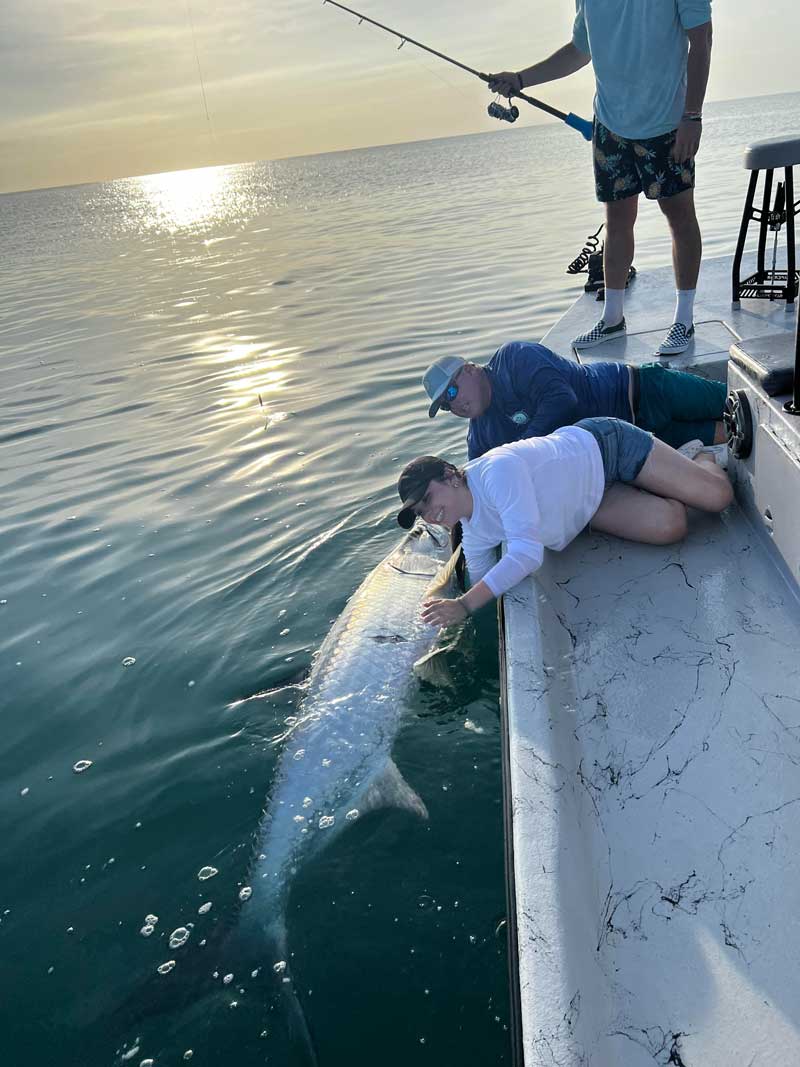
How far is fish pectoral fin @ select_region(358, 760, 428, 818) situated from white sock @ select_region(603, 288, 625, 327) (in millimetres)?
3970

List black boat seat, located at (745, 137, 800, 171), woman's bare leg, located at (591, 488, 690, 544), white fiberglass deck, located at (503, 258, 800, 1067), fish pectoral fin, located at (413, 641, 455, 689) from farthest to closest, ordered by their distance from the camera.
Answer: black boat seat, located at (745, 137, 800, 171) < fish pectoral fin, located at (413, 641, 455, 689) < woman's bare leg, located at (591, 488, 690, 544) < white fiberglass deck, located at (503, 258, 800, 1067)

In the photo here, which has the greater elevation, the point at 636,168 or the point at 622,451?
the point at 636,168

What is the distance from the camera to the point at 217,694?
4.68 meters

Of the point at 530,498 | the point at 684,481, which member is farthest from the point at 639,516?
the point at 530,498

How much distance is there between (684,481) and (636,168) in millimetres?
2465

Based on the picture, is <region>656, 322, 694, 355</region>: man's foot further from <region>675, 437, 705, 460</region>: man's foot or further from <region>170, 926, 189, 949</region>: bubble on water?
<region>170, 926, 189, 949</region>: bubble on water


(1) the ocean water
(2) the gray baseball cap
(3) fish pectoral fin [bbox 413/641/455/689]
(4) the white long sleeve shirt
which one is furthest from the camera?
(2) the gray baseball cap

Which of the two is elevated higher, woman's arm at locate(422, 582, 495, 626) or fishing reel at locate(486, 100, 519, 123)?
fishing reel at locate(486, 100, 519, 123)

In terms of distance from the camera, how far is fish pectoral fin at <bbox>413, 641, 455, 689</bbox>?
4.37 m

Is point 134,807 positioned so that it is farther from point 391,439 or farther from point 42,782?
point 391,439

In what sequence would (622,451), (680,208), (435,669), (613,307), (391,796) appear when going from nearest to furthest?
(391,796) < (622,451) < (435,669) < (680,208) < (613,307)

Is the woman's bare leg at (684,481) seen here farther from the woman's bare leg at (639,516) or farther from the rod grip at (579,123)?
the rod grip at (579,123)

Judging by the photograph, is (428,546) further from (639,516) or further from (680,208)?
(680,208)

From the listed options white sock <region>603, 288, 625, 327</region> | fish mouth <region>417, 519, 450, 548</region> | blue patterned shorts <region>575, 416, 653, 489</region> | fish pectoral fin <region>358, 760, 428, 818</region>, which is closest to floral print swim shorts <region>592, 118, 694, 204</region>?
white sock <region>603, 288, 625, 327</region>
